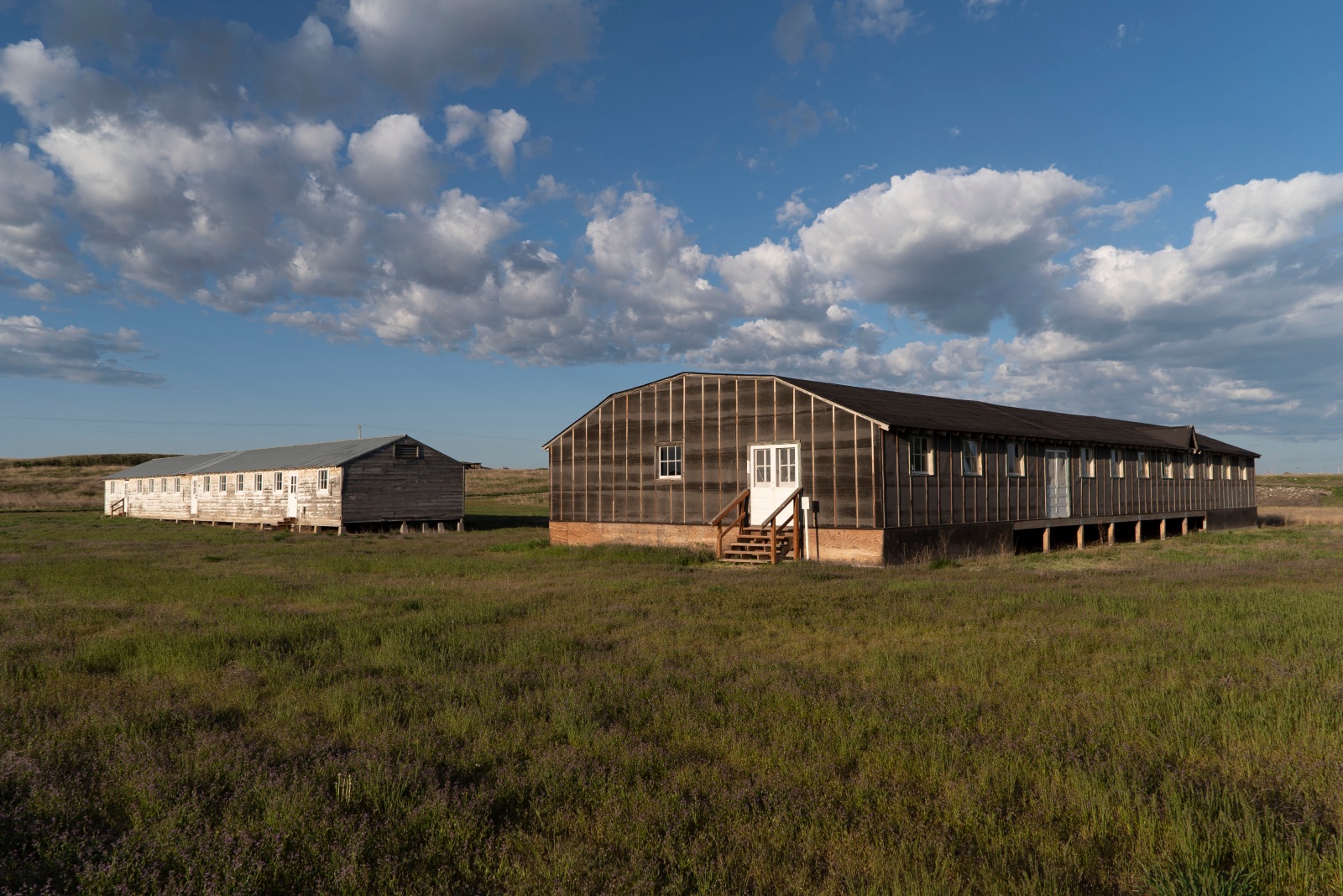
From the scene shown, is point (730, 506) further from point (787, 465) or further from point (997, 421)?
point (997, 421)

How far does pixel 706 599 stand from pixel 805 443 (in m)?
8.74

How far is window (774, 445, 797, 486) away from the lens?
21.6 meters

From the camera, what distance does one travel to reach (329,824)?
181 inches

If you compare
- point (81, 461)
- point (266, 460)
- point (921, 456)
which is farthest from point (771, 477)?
point (81, 461)

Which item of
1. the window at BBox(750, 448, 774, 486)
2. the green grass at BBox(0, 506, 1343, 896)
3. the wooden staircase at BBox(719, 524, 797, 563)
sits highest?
the window at BBox(750, 448, 774, 486)

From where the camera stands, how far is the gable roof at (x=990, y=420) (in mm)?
21219

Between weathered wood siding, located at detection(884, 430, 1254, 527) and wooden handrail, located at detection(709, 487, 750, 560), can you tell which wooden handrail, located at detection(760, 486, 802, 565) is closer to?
wooden handrail, located at detection(709, 487, 750, 560)

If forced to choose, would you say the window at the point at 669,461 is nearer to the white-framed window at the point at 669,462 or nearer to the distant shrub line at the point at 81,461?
the white-framed window at the point at 669,462

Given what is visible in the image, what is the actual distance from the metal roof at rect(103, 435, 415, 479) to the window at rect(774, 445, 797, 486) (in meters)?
22.1

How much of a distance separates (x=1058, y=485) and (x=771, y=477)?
1088 centimetres

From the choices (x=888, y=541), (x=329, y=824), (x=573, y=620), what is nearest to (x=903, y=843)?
(x=329, y=824)

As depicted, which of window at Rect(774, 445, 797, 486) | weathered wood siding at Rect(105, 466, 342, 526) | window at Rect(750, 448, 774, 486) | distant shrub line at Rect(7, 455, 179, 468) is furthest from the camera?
distant shrub line at Rect(7, 455, 179, 468)

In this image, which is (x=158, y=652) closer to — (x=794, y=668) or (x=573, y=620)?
(x=573, y=620)

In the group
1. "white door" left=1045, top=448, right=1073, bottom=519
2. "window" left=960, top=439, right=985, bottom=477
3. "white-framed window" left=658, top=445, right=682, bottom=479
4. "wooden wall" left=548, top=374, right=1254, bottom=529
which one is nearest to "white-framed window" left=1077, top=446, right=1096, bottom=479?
"wooden wall" left=548, top=374, right=1254, bottom=529
